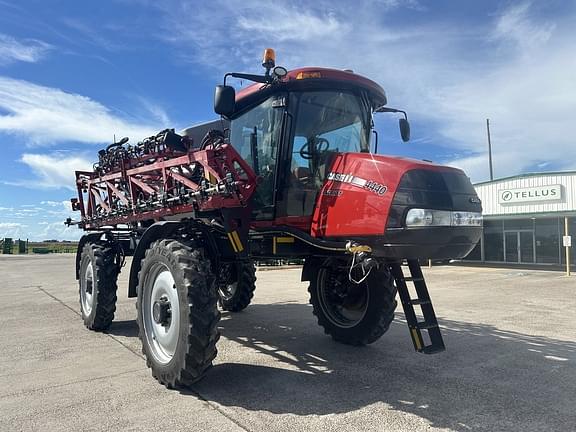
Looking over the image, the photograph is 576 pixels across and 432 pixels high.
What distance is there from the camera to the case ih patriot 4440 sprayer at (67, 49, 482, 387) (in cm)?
407

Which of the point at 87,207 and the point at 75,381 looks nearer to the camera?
the point at 75,381

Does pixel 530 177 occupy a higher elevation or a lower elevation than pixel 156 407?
higher

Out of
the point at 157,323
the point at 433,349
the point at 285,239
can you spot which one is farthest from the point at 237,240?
the point at 433,349

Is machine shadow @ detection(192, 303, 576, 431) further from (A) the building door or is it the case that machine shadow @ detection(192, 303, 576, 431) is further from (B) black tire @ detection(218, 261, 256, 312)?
(A) the building door

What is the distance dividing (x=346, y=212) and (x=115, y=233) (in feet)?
15.7

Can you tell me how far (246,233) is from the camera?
4852 millimetres

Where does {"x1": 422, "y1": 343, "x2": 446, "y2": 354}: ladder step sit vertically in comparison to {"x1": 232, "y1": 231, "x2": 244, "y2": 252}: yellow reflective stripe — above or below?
below

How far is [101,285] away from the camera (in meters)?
6.90

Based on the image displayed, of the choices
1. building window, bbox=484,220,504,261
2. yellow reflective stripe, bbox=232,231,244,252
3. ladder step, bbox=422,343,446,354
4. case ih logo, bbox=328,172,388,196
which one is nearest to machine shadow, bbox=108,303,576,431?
ladder step, bbox=422,343,446,354

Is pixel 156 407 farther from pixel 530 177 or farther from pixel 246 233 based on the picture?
pixel 530 177

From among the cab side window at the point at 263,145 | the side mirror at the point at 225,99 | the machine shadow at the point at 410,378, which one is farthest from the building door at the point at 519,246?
the side mirror at the point at 225,99

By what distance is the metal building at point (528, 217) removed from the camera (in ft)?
65.0

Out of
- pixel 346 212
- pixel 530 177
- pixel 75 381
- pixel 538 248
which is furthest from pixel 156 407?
pixel 538 248

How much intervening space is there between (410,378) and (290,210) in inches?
83.1
